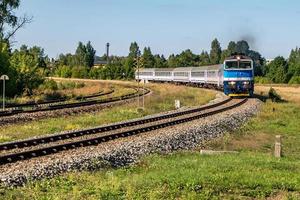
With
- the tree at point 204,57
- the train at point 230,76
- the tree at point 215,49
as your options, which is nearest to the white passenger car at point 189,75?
the train at point 230,76

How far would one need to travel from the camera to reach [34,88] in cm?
5341

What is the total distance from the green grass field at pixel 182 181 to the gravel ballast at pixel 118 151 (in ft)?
1.63

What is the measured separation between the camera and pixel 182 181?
38.1 feet

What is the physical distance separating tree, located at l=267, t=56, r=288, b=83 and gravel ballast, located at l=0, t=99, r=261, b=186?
8829 cm

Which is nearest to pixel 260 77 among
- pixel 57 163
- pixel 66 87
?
pixel 66 87

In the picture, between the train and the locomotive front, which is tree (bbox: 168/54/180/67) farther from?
the locomotive front

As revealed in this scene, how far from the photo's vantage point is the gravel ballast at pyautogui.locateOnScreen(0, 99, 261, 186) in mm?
12823

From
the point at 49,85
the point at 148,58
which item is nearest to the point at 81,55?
the point at 148,58

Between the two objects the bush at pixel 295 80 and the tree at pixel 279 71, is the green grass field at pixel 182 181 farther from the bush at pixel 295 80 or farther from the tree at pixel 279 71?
the tree at pixel 279 71

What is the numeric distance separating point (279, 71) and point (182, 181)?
342ft

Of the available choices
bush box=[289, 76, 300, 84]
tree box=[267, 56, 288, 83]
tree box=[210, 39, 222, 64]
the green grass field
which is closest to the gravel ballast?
the green grass field

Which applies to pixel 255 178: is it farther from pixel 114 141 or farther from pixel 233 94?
pixel 233 94

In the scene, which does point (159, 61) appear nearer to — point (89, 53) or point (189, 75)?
point (89, 53)

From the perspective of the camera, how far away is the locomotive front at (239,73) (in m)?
42.3
